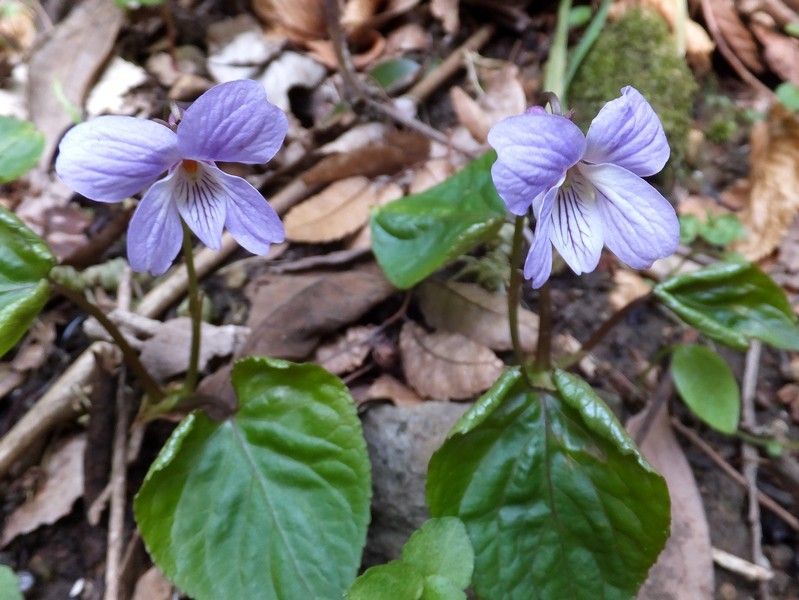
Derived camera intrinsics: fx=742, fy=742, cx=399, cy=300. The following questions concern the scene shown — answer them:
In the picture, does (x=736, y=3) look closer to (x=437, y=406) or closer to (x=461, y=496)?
(x=437, y=406)

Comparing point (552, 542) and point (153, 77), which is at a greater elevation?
point (153, 77)

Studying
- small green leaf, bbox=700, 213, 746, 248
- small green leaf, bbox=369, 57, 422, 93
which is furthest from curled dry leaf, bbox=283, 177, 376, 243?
small green leaf, bbox=700, 213, 746, 248

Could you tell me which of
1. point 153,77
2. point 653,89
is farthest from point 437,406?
point 153,77

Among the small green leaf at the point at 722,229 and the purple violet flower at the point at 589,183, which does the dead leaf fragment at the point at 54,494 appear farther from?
the small green leaf at the point at 722,229

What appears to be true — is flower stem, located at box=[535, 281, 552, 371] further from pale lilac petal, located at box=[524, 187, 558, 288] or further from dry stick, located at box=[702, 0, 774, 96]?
dry stick, located at box=[702, 0, 774, 96]

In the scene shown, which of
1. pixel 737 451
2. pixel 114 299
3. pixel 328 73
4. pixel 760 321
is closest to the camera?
pixel 760 321

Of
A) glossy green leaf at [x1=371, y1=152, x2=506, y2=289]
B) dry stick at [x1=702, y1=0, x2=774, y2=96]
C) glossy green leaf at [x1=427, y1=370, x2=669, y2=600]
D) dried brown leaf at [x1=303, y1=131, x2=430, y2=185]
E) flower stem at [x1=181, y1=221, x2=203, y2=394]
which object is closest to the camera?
glossy green leaf at [x1=427, y1=370, x2=669, y2=600]
